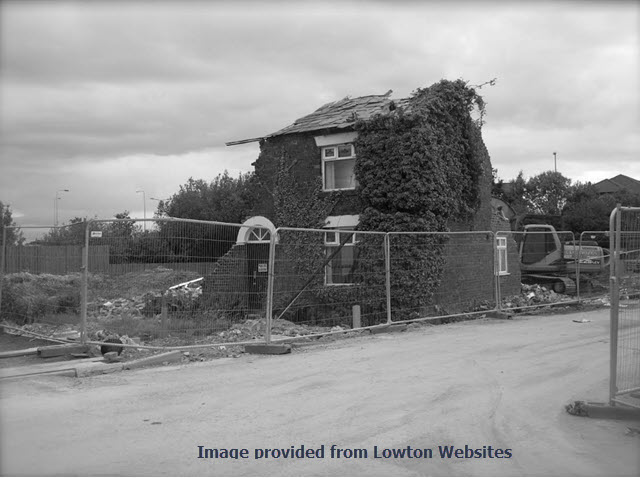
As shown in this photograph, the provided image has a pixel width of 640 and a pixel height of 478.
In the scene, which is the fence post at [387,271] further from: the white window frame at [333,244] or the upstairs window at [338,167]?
the upstairs window at [338,167]

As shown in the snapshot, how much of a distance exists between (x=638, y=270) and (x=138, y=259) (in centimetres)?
700

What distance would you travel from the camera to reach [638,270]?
6.56m

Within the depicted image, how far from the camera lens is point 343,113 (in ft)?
65.1

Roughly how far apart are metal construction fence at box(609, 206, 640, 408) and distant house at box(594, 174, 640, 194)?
65.7 m

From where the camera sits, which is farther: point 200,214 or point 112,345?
point 200,214

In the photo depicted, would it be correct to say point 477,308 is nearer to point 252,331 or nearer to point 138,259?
point 252,331

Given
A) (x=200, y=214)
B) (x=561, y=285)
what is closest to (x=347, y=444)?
(x=561, y=285)

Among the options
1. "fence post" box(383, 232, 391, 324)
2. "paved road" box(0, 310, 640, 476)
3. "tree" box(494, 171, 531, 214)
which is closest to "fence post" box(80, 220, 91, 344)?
"paved road" box(0, 310, 640, 476)

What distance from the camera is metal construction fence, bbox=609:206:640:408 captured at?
6.32 m

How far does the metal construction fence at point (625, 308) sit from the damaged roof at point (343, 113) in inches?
471

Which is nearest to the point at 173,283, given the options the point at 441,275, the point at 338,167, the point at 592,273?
the point at 441,275

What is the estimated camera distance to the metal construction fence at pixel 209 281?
958 centimetres

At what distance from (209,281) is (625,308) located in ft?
20.5

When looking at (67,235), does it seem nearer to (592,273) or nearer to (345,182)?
(345,182)
